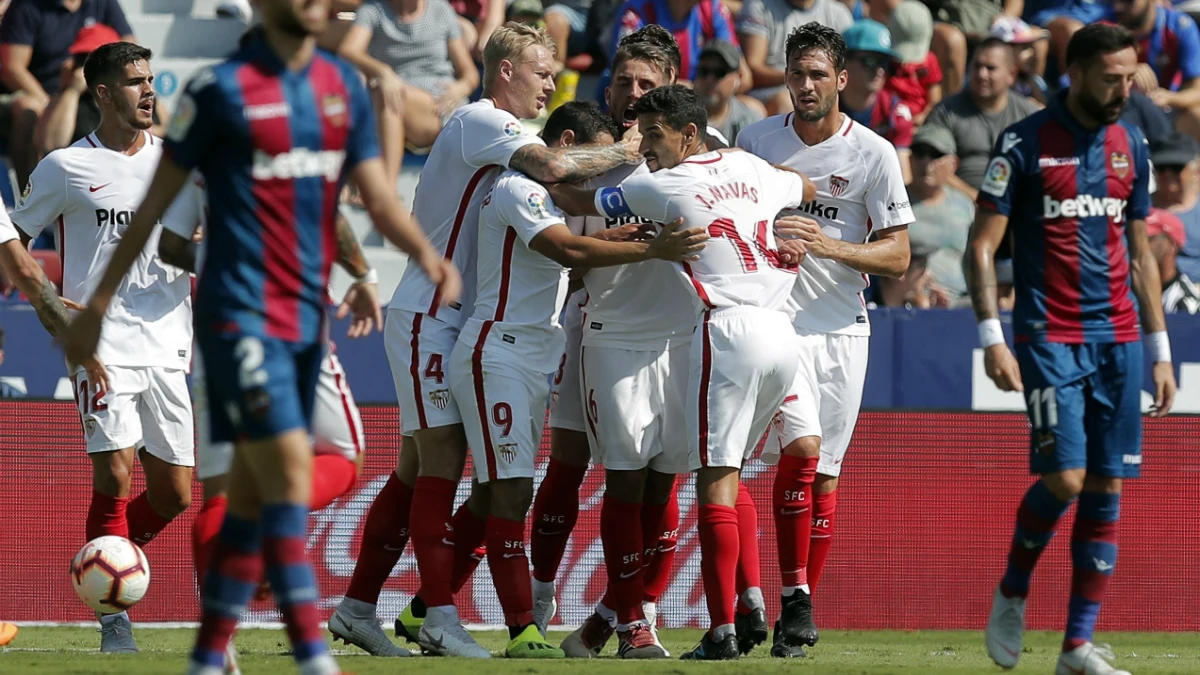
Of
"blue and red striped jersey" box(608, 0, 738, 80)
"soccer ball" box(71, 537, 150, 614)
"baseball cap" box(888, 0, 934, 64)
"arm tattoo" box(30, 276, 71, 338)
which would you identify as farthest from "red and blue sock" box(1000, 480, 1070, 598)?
"baseball cap" box(888, 0, 934, 64)

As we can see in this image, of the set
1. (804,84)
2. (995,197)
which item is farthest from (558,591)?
(995,197)

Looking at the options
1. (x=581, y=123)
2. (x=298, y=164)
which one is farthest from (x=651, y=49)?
(x=298, y=164)

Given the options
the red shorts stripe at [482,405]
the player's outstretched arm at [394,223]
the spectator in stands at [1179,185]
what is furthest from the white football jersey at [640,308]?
the spectator in stands at [1179,185]

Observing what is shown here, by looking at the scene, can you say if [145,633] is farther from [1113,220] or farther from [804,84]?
[1113,220]

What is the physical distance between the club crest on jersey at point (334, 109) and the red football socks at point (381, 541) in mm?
3095

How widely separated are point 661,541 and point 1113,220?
2645mm

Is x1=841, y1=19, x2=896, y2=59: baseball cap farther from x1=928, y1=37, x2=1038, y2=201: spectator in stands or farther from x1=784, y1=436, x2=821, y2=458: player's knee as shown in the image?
x1=784, y1=436, x2=821, y2=458: player's knee

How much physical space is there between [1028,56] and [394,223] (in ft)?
33.3

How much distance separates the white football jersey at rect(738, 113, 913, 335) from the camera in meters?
8.24

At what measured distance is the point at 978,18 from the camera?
15109 millimetres

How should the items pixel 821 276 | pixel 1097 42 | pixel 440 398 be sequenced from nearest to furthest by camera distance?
pixel 1097 42 → pixel 440 398 → pixel 821 276

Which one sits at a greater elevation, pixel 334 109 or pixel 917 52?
pixel 334 109

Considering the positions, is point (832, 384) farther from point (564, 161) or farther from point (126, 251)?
point (126, 251)

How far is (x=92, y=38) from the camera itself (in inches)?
496
